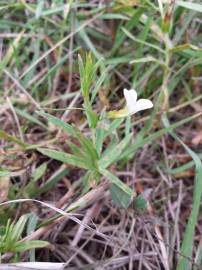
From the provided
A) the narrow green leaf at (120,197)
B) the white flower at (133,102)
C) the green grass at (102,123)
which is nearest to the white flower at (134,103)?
the white flower at (133,102)

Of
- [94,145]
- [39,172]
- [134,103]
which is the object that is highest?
[134,103]

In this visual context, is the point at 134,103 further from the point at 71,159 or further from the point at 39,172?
the point at 39,172

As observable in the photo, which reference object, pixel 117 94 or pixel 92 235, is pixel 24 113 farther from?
pixel 92 235

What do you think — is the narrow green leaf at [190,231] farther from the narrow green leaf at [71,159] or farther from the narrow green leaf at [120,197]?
the narrow green leaf at [71,159]

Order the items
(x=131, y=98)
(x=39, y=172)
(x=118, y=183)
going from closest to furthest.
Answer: (x=131, y=98) → (x=118, y=183) → (x=39, y=172)

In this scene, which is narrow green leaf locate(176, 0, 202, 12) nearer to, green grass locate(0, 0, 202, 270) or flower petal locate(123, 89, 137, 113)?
green grass locate(0, 0, 202, 270)

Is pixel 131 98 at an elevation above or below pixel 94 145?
above

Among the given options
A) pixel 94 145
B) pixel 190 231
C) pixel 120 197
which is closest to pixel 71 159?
pixel 94 145

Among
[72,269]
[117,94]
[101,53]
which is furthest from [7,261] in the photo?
[101,53]
